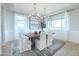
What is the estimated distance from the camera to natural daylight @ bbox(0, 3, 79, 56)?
1.80m

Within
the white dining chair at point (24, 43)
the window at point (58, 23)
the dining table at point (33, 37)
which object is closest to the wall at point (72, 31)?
the window at point (58, 23)

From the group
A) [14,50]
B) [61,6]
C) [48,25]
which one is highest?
[61,6]

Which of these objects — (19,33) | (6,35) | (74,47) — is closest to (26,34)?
(19,33)

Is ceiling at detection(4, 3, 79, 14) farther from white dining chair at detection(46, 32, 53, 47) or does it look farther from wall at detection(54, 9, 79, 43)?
white dining chair at detection(46, 32, 53, 47)

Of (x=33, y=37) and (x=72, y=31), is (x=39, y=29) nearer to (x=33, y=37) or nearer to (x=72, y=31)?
(x=33, y=37)

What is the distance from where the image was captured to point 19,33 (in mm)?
1822

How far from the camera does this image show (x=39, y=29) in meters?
1.87

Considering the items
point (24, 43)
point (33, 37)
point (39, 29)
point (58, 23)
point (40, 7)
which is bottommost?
point (24, 43)

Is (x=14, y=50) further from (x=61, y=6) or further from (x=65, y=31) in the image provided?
(x=61, y=6)

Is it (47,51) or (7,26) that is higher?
(7,26)

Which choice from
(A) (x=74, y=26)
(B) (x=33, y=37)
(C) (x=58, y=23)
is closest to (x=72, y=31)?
(A) (x=74, y=26)

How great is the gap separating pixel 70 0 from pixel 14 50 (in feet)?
4.07

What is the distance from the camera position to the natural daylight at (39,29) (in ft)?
5.91

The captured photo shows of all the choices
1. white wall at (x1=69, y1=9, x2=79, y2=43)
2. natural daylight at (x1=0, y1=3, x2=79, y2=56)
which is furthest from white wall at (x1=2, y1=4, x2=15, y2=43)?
white wall at (x1=69, y1=9, x2=79, y2=43)
